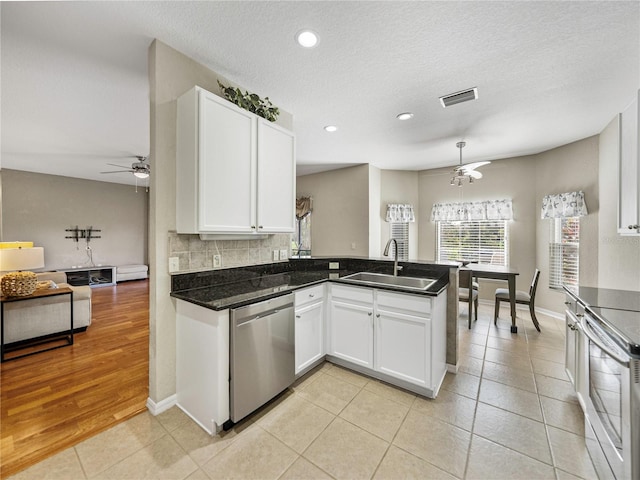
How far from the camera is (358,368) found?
2428 mm

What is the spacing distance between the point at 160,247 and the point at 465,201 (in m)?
5.31

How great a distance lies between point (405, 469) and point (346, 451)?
35cm

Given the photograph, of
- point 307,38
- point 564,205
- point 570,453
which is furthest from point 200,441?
point 564,205

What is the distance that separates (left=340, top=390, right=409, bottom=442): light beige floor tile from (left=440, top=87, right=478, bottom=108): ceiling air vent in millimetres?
A: 2884

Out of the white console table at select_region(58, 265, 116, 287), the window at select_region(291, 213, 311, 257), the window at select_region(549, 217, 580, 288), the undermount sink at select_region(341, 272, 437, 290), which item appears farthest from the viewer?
the white console table at select_region(58, 265, 116, 287)

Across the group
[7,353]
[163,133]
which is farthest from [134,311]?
[163,133]

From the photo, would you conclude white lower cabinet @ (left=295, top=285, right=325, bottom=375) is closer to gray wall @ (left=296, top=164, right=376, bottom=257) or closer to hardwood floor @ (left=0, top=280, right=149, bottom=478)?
hardwood floor @ (left=0, top=280, right=149, bottom=478)

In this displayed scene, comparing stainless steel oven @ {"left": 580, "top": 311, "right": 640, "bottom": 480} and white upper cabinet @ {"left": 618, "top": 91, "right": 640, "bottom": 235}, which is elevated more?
white upper cabinet @ {"left": 618, "top": 91, "right": 640, "bottom": 235}

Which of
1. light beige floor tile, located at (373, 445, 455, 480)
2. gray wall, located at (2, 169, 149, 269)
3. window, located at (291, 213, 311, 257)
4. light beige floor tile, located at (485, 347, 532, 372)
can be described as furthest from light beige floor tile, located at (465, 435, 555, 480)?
gray wall, located at (2, 169, 149, 269)

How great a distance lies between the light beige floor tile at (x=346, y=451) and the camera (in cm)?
146

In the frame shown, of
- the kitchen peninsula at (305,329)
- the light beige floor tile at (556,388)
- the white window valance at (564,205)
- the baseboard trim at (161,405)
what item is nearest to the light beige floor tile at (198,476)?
the kitchen peninsula at (305,329)

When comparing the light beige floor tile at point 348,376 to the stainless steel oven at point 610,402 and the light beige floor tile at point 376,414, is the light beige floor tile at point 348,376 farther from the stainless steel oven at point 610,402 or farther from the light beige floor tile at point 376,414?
the stainless steel oven at point 610,402

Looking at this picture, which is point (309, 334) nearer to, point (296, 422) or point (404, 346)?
point (296, 422)

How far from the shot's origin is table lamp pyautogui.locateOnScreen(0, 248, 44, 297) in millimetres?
2809
